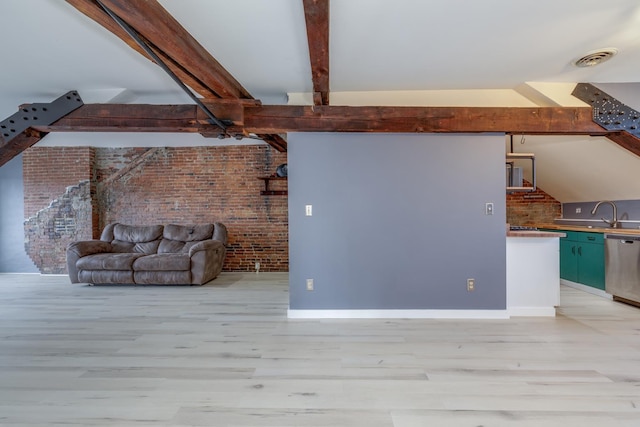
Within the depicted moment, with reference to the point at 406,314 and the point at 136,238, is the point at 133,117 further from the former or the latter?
the point at 406,314

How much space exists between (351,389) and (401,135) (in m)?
2.43

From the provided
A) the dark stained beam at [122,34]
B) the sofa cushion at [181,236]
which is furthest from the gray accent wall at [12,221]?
the dark stained beam at [122,34]

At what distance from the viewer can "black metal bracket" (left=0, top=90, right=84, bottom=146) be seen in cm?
306

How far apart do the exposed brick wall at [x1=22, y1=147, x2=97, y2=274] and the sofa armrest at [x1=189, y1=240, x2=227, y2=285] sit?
2.55m

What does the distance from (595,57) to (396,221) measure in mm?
2153

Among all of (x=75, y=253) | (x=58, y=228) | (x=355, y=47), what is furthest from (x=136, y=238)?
(x=355, y=47)

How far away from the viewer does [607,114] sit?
119 inches

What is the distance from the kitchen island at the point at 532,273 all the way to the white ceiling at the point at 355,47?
1.63 meters

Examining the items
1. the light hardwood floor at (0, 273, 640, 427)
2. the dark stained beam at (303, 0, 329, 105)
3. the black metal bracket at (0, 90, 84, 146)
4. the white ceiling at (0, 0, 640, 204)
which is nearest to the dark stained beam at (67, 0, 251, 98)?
the white ceiling at (0, 0, 640, 204)

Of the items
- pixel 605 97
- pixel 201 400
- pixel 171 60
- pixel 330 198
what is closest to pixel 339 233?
pixel 330 198

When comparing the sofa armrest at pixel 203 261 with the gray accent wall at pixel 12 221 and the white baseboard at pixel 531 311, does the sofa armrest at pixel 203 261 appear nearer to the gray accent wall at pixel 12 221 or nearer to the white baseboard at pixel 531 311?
the gray accent wall at pixel 12 221

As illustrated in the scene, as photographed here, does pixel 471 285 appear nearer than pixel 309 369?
No

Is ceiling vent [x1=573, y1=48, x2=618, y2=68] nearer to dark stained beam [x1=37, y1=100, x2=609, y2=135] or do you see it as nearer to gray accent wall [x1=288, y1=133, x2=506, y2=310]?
dark stained beam [x1=37, y1=100, x2=609, y2=135]

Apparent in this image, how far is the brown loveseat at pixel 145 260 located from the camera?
4391 millimetres
